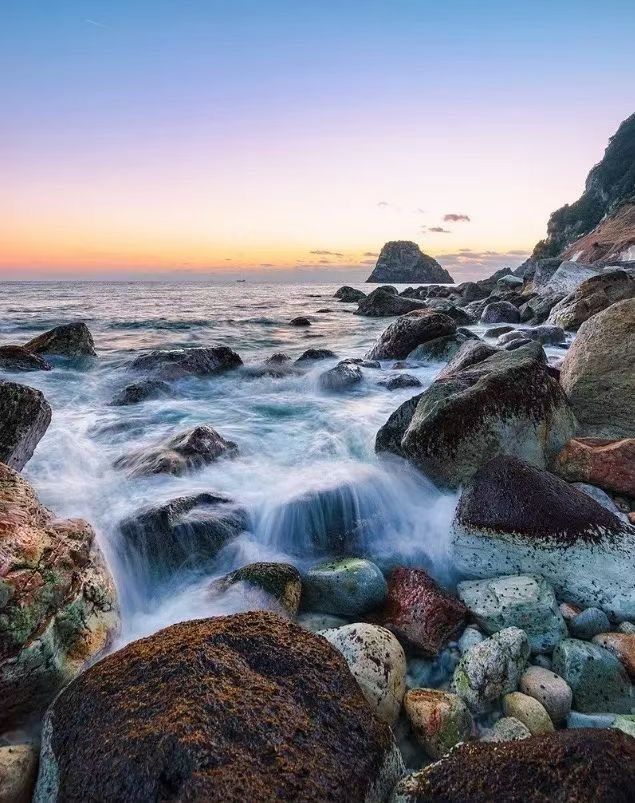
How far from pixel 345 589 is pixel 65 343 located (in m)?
12.4

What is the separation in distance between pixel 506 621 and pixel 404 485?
1891 millimetres

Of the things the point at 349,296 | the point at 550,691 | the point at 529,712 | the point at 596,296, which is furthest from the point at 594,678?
the point at 349,296

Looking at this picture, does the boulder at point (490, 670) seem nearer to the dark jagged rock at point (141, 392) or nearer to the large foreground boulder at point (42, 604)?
the large foreground boulder at point (42, 604)

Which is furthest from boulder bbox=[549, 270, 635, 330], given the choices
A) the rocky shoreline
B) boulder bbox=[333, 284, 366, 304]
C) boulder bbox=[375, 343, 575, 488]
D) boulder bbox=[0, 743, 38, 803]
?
boulder bbox=[333, 284, 366, 304]

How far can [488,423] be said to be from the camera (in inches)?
182

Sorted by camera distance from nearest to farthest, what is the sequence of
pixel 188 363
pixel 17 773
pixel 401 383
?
pixel 17 773 < pixel 401 383 < pixel 188 363

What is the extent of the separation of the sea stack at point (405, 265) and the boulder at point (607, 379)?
370 feet

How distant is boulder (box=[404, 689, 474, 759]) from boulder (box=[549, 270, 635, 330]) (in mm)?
14485

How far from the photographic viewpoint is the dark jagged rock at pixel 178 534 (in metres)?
4.19

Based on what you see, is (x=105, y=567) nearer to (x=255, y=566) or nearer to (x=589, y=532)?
(x=255, y=566)

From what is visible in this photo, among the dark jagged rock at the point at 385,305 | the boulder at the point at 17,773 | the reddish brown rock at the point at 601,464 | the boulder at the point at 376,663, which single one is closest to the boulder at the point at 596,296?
the reddish brown rock at the point at 601,464

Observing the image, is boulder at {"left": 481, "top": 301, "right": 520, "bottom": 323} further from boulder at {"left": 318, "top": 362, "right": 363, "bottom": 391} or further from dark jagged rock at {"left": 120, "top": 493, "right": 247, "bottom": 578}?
dark jagged rock at {"left": 120, "top": 493, "right": 247, "bottom": 578}

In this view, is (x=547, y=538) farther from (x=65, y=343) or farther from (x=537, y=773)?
(x=65, y=343)

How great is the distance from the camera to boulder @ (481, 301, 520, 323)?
2086 cm
